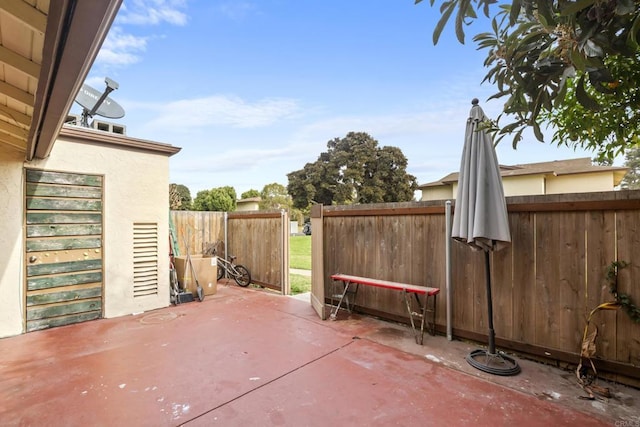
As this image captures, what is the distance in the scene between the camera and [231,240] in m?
7.66

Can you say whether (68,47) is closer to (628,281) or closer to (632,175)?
(628,281)

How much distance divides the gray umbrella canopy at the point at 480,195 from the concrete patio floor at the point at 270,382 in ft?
4.30

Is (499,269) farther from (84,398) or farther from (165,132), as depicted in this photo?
(165,132)

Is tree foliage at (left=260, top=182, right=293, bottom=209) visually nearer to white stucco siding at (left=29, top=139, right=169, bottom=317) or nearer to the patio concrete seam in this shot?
white stucco siding at (left=29, top=139, right=169, bottom=317)

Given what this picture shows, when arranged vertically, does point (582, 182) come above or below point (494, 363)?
above

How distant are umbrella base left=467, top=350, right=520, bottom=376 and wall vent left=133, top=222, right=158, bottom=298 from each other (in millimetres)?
4840

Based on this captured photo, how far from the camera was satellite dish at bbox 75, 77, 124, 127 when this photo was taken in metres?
5.20

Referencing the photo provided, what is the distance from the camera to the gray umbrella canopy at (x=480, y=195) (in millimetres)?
2943

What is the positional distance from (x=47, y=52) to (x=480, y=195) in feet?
11.1

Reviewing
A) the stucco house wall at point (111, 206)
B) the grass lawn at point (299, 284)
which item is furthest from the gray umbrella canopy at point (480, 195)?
the stucco house wall at point (111, 206)

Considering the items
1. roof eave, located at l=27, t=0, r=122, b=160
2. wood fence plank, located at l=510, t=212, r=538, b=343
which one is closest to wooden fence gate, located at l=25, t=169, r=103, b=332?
roof eave, located at l=27, t=0, r=122, b=160

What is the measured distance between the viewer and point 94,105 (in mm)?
5234

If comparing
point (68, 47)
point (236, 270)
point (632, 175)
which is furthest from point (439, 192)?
point (632, 175)

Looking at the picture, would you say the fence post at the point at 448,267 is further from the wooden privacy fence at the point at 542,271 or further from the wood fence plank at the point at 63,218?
the wood fence plank at the point at 63,218
